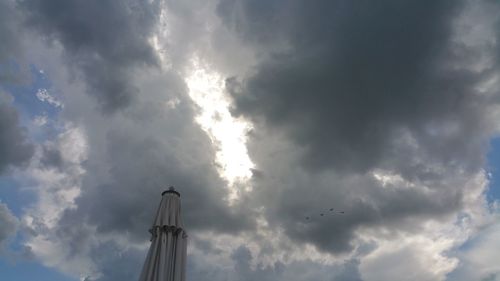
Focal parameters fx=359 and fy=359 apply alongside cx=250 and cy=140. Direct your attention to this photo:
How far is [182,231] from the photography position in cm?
1900

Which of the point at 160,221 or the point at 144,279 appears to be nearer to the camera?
the point at 144,279

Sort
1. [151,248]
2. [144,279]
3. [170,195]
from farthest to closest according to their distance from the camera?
[170,195]
[151,248]
[144,279]

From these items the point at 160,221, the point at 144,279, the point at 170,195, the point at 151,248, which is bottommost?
the point at 144,279

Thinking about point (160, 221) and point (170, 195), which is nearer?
point (160, 221)

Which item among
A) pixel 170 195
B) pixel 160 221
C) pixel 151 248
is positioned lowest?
pixel 151 248

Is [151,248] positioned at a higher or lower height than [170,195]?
lower

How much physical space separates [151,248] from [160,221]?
1418 mm

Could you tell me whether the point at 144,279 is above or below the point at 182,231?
below

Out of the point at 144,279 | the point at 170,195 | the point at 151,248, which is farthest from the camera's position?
the point at 170,195

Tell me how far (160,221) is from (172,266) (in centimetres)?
237

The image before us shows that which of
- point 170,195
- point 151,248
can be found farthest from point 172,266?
point 170,195

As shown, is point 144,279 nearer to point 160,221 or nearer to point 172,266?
point 172,266

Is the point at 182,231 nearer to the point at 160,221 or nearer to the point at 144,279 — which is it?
the point at 160,221

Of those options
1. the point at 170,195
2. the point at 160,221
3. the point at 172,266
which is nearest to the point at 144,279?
the point at 172,266
